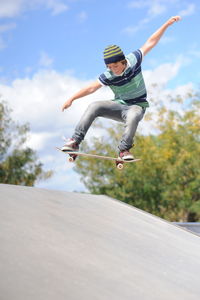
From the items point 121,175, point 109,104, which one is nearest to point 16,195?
point 109,104

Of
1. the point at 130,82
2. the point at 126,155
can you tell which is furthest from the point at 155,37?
the point at 126,155

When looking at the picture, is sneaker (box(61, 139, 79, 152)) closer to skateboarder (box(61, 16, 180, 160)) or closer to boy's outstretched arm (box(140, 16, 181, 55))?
skateboarder (box(61, 16, 180, 160))

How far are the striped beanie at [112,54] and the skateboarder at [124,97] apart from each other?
3.4 inches

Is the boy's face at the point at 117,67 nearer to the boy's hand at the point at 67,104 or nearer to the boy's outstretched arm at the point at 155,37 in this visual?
the boy's outstretched arm at the point at 155,37

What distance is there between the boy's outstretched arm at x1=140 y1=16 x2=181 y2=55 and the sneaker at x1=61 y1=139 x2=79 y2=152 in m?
1.55

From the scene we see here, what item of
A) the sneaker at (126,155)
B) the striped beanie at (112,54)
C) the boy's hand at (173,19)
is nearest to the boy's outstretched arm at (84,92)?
the striped beanie at (112,54)

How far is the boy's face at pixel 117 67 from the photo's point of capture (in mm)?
5992

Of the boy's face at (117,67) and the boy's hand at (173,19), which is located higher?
the boy's hand at (173,19)

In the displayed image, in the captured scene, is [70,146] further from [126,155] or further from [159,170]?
[159,170]

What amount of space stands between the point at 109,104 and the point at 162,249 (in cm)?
231

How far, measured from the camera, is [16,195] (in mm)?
4906

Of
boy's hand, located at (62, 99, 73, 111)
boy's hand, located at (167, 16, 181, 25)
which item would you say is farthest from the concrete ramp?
boy's hand, located at (167, 16, 181, 25)

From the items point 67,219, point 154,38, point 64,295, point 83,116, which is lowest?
point 64,295

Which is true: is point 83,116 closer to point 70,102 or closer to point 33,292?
point 70,102
